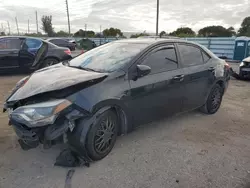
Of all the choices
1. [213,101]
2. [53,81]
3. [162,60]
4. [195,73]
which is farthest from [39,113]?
[213,101]

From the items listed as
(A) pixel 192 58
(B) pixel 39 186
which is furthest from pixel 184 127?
(B) pixel 39 186

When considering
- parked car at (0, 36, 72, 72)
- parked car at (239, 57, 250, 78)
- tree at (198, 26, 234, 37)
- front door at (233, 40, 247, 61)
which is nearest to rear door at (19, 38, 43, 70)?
parked car at (0, 36, 72, 72)

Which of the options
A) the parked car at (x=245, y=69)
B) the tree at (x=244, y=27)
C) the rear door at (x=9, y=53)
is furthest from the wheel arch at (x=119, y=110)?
the tree at (x=244, y=27)

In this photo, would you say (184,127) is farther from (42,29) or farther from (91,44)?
(42,29)

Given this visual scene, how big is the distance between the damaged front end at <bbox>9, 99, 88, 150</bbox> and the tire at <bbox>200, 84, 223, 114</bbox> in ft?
9.21

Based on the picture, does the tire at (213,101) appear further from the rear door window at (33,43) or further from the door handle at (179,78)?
the rear door window at (33,43)

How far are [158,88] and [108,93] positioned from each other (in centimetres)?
89

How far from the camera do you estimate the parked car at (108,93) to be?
8.07 ft

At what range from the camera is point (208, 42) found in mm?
17625

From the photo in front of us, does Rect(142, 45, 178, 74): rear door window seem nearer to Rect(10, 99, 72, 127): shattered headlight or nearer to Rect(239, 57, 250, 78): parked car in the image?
Rect(10, 99, 72, 127): shattered headlight

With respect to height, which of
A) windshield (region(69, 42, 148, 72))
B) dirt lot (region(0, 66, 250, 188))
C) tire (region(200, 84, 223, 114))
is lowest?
dirt lot (region(0, 66, 250, 188))

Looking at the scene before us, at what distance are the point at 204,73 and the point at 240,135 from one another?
120 cm

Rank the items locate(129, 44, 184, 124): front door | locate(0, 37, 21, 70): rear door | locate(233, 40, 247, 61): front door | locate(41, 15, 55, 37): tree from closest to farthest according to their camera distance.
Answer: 1. locate(129, 44, 184, 124): front door
2. locate(0, 37, 21, 70): rear door
3. locate(233, 40, 247, 61): front door
4. locate(41, 15, 55, 37): tree

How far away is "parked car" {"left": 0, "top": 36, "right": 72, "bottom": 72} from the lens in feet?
24.5
